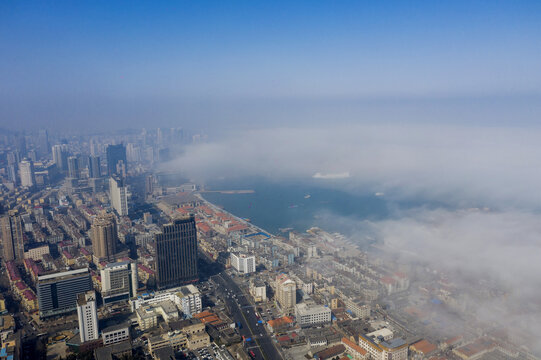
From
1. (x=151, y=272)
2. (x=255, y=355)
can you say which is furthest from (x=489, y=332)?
(x=151, y=272)

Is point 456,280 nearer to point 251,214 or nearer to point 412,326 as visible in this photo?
point 412,326

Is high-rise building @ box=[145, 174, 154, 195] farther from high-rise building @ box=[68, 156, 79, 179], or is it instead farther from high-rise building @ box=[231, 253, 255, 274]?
high-rise building @ box=[231, 253, 255, 274]

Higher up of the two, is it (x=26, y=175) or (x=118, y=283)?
(x=26, y=175)

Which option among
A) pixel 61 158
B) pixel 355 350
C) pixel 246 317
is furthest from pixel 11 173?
pixel 355 350

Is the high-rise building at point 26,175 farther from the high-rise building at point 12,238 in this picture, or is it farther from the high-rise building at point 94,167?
the high-rise building at point 12,238

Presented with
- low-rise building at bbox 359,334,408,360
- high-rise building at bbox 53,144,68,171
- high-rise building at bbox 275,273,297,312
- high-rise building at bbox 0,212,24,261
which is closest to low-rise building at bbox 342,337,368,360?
low-rise building at bbox 359,334,408,360

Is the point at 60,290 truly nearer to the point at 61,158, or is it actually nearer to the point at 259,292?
the point at 259,292
